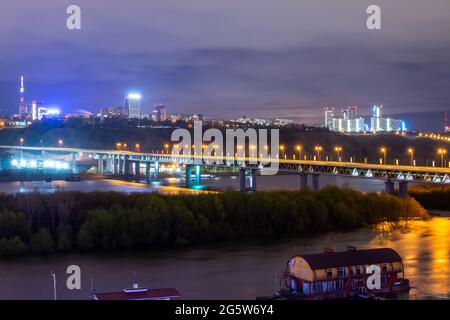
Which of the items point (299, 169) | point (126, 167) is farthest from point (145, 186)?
point (299, 169)

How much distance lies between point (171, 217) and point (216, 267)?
9.83 feet

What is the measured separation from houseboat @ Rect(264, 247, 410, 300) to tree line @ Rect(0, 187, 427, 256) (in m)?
4.29

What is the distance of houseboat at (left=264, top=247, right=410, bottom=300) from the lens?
7832mm

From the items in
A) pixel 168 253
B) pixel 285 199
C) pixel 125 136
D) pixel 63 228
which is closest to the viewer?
pixel 168 253

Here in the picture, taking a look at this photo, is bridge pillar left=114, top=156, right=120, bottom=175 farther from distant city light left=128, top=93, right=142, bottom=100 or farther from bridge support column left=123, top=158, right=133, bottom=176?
distant city light left=128, top=93, right=142, bottom=100

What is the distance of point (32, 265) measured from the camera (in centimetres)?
989

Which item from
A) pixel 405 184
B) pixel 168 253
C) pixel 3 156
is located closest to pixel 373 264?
pixel 168 253

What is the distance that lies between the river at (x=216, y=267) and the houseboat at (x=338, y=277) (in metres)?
0.28

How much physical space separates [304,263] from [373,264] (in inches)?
38.0

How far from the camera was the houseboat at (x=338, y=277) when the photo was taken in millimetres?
7832

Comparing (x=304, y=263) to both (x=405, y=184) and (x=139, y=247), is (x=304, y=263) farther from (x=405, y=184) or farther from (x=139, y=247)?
(x=405, y=184)

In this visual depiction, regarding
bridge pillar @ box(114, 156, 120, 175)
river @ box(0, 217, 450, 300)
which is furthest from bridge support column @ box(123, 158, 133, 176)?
river @ box(0, 217, 450, 300)

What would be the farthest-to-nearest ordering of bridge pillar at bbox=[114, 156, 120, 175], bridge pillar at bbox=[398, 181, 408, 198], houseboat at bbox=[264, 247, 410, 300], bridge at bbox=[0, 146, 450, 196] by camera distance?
bridge pillar at bbox=[114, 156, 120, 175]
bridge pillar at bbox=[398, 181, 408, 198]
bridge at bbox=[0, 146, 450, 196]
houseboat at bbox=[264, 247, 410, 300]
